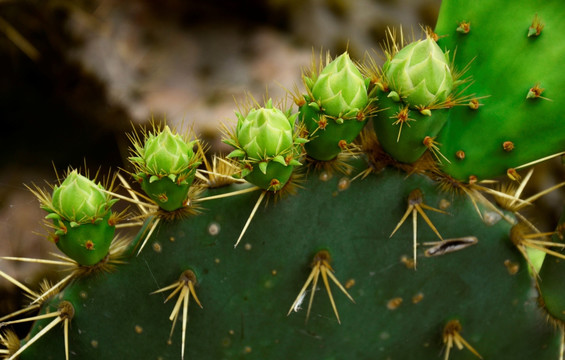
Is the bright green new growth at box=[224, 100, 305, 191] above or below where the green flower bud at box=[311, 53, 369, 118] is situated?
below

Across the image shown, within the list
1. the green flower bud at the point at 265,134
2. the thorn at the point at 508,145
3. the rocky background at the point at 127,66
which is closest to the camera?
the green flower bud at the point at 265,134

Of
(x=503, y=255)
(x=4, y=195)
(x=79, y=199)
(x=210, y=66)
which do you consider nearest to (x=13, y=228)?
(x=4, y=195)

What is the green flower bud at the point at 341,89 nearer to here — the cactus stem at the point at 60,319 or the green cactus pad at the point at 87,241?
the green cactus pad at the point at 87,241

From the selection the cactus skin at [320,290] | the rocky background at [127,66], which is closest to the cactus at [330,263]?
the cactus skin at [320,290]

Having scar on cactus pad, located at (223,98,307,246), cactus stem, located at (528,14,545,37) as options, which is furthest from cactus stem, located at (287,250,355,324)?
cactus stem, located at (528,14,545,37)

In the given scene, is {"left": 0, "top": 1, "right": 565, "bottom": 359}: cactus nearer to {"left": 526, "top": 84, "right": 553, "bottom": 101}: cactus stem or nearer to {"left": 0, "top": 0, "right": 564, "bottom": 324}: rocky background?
{"left": 526, "top": 84, "right": 553, "bottom": 101}: cactus stem

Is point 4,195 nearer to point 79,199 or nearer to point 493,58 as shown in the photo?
point 79,199
